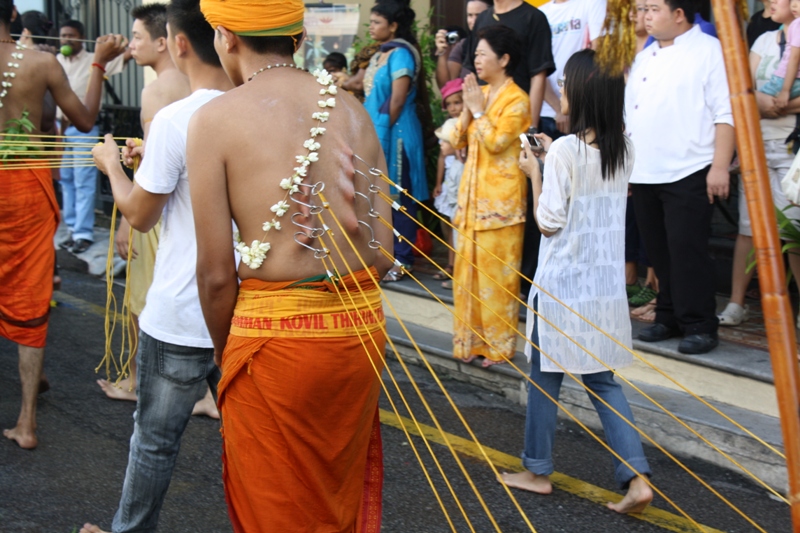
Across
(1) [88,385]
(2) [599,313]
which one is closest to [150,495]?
(2) [599,313]

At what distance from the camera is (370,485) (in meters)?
2.75

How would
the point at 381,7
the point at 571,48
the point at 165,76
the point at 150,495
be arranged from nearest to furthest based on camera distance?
1. the point at 150,495
2. the point at 165,76
3. the point at 571,48
4. the point at 381,7

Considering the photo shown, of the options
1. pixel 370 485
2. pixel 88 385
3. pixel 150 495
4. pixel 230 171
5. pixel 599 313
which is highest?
pixel 230 171

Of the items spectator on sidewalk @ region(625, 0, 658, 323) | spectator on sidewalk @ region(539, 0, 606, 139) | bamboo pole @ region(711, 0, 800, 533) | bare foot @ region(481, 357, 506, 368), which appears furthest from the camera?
spectator on sidewalk @ region(539, 0, 606, 139)

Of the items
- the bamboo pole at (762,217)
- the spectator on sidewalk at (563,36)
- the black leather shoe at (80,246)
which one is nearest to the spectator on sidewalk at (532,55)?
the spectator on sidewalk at (563,36)

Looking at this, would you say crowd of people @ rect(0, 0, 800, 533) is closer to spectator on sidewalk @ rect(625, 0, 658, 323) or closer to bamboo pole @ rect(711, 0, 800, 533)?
spectator on sidewalk @ rect(625, 0, 658, 323)

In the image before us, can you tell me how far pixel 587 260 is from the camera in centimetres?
393

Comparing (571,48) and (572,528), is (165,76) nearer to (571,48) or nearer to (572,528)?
(572,528)

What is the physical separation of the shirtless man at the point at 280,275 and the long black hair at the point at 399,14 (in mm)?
4704

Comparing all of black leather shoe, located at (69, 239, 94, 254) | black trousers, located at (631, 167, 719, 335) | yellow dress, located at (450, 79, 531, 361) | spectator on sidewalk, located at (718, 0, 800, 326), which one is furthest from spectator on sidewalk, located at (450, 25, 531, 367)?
black leather shoe, located at (69, 239, 94, 254)

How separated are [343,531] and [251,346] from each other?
2.08 ft

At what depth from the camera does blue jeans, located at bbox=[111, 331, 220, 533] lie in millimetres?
3109

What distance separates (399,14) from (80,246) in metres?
4.29

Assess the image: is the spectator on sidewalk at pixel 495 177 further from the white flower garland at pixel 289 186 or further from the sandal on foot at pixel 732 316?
the white flower garland at pixel 289 186
